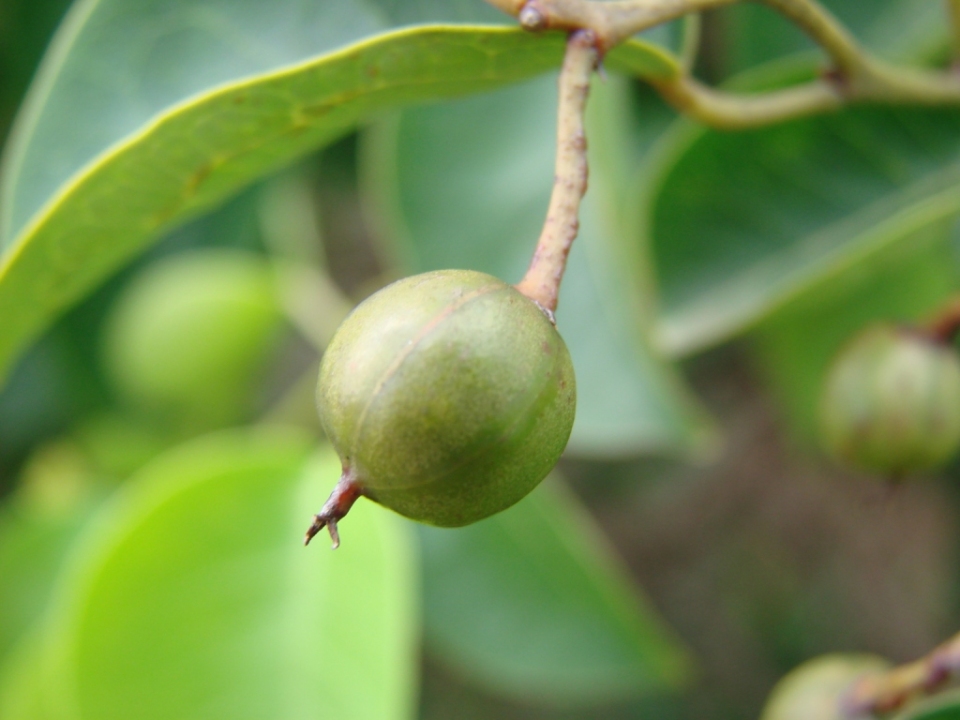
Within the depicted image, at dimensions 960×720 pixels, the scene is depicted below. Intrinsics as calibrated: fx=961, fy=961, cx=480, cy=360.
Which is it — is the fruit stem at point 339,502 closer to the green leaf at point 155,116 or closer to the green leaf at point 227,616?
the green leaf at point 155,116

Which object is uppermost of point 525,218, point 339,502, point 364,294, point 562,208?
point 562,208

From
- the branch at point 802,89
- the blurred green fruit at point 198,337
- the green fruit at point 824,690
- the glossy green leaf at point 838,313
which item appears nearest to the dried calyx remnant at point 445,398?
the branch at point 802,89

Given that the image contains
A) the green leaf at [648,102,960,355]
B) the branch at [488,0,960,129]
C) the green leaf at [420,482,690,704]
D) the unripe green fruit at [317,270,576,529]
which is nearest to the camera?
the unripe green fruit at [317,270,576,529]

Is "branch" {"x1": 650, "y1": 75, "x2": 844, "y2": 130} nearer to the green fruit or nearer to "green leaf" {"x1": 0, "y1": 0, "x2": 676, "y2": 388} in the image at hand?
"green leaf" {"x1": 0, "y1": 0, "x2": 676, "y2": 388}

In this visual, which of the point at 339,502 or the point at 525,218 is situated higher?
the point at 339,502

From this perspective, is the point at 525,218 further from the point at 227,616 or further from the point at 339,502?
the point at 339,502

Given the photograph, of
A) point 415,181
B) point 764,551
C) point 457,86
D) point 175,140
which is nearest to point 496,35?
point 457,86

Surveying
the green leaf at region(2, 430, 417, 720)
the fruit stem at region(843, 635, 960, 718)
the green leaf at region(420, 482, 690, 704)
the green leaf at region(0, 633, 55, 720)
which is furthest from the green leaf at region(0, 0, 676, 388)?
the green leaf at region(420, 482, 690, 704)

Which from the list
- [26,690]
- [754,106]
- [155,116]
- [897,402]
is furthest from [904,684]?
[26,690]

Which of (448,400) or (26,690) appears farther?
(26,690)
